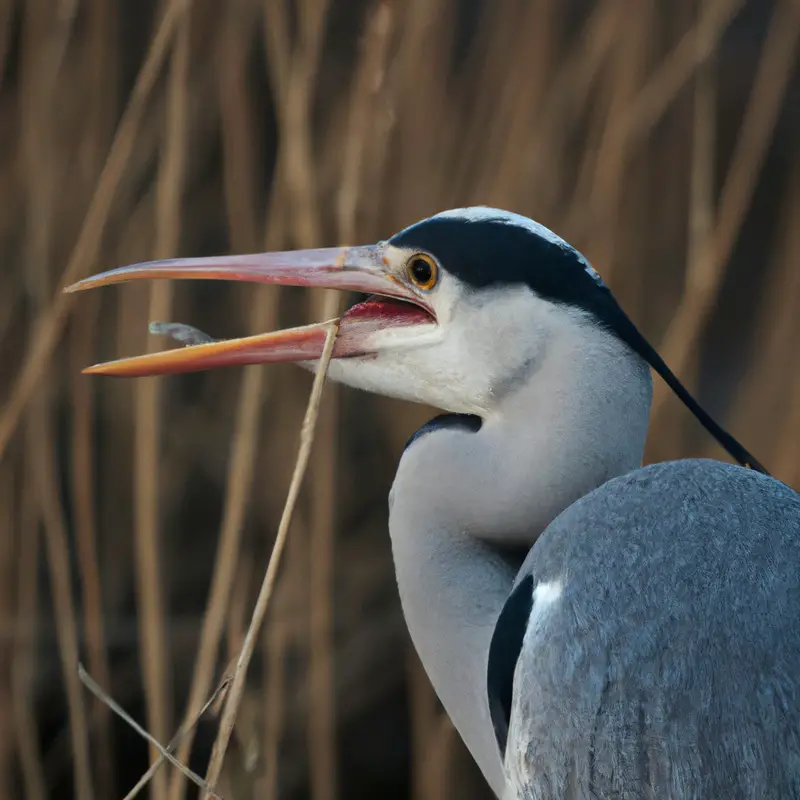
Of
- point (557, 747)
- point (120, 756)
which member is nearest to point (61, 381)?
point (120, 756)

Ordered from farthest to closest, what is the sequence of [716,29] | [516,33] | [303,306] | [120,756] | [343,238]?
[303,306], [120,756], [516,33], [716,29], [343,238]

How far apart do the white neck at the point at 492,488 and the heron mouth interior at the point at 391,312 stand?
9cm

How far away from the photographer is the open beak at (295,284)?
2.95 ft

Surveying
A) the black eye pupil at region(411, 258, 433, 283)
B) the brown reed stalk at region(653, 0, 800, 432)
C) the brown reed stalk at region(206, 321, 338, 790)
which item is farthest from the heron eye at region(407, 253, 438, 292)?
the brown reed stalk at region(653, 0, 800, 432)

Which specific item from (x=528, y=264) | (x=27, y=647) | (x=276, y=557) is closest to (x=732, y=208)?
(x=528, y=264)

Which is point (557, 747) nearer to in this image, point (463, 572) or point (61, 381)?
point (463, 572)

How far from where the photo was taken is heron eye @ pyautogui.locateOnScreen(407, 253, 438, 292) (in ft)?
3.03

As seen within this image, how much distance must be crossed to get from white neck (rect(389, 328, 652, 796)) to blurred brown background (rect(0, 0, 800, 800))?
187 millimetres

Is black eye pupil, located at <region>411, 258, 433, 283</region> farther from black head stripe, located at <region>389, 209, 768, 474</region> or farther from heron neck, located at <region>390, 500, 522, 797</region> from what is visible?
heron neck, located at <region>390, 500, 522, 797</region>

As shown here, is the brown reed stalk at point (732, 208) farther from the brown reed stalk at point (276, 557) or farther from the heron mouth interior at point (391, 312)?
the brown reed stalk at point (276, 557)

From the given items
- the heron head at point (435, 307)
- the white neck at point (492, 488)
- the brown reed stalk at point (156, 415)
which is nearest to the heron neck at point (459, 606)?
the white neck at point (492, 488)

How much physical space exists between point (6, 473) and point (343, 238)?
67 cm

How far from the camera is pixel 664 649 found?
2.49 ft

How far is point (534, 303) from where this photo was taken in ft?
2.92
